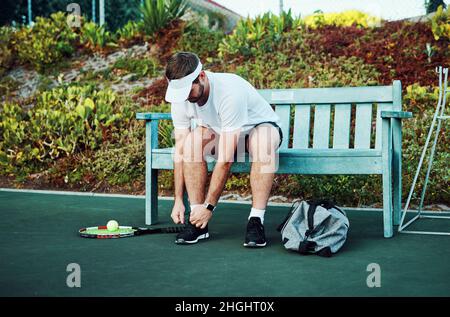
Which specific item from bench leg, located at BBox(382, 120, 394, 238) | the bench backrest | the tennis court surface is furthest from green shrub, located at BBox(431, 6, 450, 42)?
bench leg, located at BBox(382, 120, 394, 238)

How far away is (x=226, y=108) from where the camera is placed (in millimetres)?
3783

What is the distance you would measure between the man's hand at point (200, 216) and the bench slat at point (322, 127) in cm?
→ 126

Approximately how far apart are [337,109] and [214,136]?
3.65ft

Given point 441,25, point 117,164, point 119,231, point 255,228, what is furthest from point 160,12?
point 255,228

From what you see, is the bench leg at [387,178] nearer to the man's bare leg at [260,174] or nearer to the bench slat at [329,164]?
the bench slat at [329,164]

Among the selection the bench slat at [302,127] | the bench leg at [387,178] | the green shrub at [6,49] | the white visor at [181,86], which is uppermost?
the green shrub at [6,49]

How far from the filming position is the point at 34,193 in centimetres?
639

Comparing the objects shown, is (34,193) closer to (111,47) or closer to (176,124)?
(176,124)

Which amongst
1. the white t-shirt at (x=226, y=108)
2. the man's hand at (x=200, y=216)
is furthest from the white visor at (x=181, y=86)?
the man's hand at (x=200, y=216)

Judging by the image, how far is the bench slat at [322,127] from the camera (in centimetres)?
477

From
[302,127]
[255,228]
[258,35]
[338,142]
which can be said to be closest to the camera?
[255,228]

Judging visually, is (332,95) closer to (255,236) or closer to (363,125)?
(363,125)
